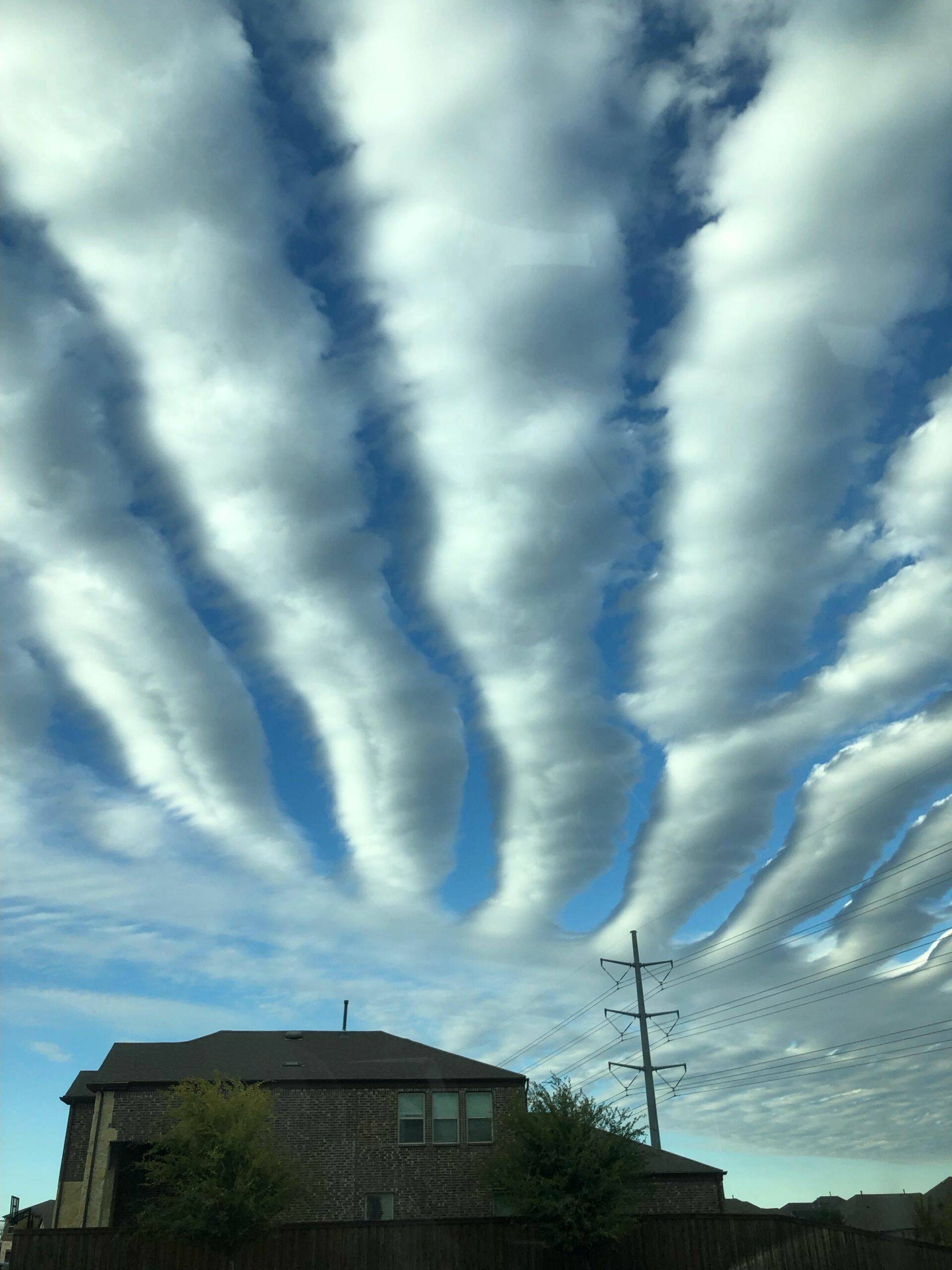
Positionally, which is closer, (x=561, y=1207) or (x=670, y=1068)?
(x=561, y=1207)

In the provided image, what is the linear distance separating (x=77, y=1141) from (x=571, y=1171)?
1951 cm

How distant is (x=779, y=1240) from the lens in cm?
3122

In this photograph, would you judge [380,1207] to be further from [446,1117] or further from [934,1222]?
[934,1222]

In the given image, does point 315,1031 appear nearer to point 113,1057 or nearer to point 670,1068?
point 113,1057

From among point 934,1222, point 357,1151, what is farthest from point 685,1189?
point 934,1222

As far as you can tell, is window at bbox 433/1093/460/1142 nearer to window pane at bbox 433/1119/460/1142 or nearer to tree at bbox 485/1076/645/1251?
window pane at bbox 433/1119/460/1142

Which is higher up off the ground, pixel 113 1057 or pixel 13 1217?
pixel 113 1057

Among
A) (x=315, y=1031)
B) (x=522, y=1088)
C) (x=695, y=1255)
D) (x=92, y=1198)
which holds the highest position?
(x=315, y=1031)

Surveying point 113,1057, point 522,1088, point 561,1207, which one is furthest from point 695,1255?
point 113,1057

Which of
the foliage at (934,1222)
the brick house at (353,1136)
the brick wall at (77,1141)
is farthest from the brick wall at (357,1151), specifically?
the foliage at (934,1222)

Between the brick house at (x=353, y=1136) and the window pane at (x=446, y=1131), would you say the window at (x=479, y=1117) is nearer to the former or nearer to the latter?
the brick house at (x=353, y=1136)

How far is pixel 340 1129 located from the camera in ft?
119

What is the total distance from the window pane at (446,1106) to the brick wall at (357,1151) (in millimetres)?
187

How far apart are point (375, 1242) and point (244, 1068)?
33.3 feet
